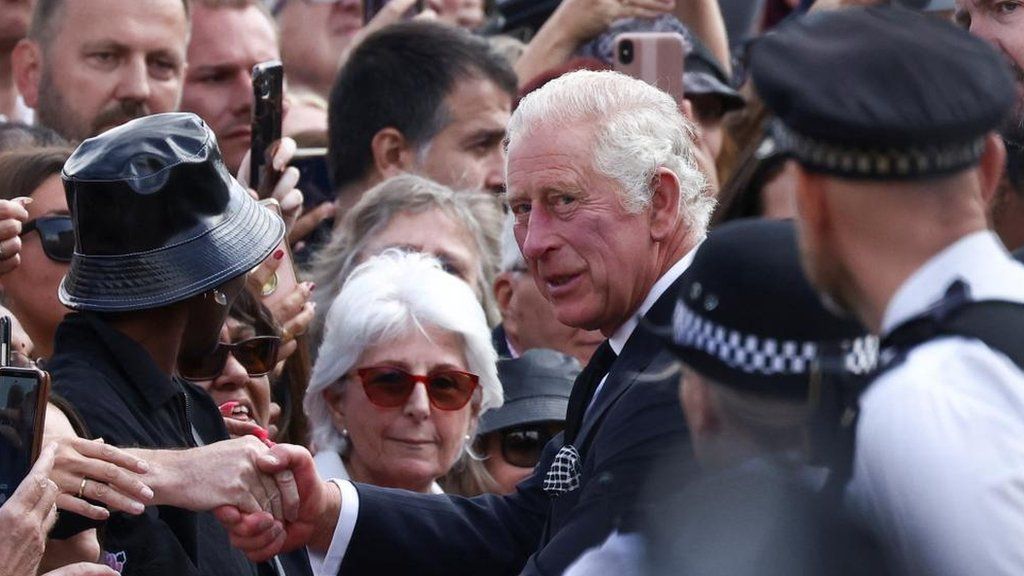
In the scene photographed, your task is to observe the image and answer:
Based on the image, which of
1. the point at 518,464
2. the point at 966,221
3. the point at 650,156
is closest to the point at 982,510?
the point at 966,221

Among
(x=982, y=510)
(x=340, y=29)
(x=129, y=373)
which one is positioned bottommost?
(x=340, y=29)

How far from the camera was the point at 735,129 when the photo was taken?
7.22 m

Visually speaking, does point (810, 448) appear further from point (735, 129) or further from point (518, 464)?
point (735, 129)

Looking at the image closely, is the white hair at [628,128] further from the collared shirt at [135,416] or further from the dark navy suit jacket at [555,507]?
the collared shirt at [135,416]

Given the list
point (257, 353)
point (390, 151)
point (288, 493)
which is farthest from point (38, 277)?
point (390, 151)

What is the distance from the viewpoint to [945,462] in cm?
223

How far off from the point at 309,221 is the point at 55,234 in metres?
2.09

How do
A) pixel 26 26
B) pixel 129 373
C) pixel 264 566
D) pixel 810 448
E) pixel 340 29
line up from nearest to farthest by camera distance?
pixel 810 448
pixel 129 373
pixel 264 566
pixel 26 26
pixel 340 29

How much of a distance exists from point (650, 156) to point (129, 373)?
1222 mm

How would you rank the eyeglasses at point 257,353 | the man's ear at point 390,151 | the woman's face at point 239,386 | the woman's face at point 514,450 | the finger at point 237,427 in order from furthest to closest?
the man's ear at point 390,151 < the woman's face at point 514,450 < the woman's face at point 239,386 < the eyeglasses at point 257,353 < the finger at point 237,427

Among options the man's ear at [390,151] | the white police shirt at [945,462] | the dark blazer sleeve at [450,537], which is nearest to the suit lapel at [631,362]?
the dark blazer sleeve at [450,537]

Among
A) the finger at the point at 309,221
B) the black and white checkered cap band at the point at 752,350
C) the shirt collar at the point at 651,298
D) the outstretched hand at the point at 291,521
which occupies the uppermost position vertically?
the black and white checkered cap band at the point at 752,350

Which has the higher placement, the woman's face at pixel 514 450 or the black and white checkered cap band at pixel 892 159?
the black and white checkered cap band at pixel 892 159

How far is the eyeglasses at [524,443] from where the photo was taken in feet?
18.2
